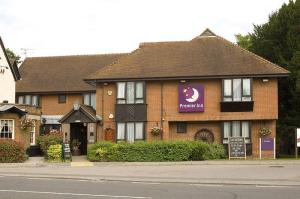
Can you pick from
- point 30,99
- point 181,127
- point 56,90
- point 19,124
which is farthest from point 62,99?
point 181,127

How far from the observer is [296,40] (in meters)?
43.0

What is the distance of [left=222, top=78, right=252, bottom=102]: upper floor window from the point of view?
36.2m

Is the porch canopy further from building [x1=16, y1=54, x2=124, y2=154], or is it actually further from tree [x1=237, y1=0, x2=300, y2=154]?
tree [x1=237, y1=0, x2=300, y2=154]

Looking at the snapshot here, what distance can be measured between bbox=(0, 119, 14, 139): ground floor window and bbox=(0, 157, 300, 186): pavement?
17.8 ft

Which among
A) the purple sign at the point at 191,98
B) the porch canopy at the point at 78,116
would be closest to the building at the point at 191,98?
the purple sign at the point at 191,98

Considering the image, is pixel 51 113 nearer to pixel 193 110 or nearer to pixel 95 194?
pixel 193 110

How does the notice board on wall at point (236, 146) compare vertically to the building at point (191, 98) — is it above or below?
below

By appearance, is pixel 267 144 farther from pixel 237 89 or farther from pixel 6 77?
pixel 6 77

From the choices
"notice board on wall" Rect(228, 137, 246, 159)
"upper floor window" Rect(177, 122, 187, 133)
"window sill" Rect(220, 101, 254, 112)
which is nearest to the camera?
"notice board on wall" Rect(228, 137, 246, 159)

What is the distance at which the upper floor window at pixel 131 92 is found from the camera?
37.3m

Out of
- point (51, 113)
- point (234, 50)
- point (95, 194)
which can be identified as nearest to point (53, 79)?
point (51, 113)

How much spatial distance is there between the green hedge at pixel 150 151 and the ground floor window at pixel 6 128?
673 cm

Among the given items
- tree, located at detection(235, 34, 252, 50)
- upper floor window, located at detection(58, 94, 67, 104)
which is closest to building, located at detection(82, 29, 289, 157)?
upper floor window, located at detection(58, 94, 67, 104)

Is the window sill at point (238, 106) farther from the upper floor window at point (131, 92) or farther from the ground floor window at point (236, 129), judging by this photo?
the upper floor window at point (131, 92)
